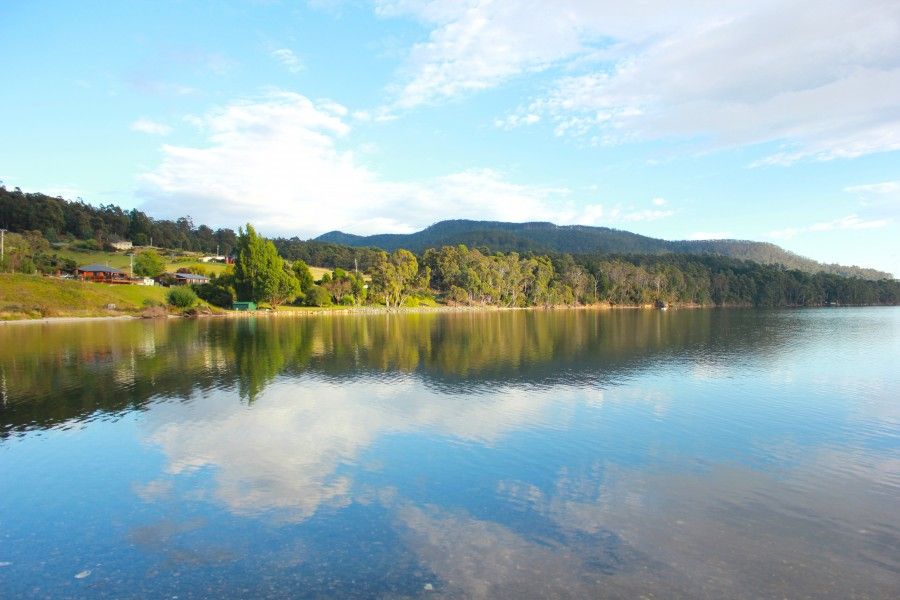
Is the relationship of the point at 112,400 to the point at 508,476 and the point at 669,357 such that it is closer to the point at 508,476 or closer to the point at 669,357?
the point at 508,476

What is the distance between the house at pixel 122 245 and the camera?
151288 mm

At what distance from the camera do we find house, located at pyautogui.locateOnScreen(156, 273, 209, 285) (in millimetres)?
115850

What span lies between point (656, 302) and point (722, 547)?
7102 inches

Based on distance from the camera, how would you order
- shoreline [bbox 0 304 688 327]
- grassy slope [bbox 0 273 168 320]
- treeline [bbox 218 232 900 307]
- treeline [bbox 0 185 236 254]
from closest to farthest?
shoreline [bbox 0 304 688 327] < grassy slope [bbox 0 273 168 320] < treeline [bbox 218 232 900 307] < treeline [bbox 0 185 236 254]

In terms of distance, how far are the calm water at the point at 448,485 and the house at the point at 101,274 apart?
277 feet

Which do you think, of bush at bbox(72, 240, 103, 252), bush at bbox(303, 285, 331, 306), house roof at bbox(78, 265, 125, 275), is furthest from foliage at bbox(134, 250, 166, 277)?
bush at bbox(303, 285, 331, 306)

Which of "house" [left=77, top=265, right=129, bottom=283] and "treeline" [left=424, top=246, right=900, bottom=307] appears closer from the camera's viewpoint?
"house" [left=77, top=265, right=129, bottom=283]

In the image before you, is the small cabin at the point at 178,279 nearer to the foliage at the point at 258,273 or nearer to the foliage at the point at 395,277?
the foliage at the point at 258,273

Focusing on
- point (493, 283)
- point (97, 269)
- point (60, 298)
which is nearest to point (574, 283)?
point (493, 283)

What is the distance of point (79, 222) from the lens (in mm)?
158250

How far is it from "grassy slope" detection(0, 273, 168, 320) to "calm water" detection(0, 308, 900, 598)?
5369 centimetres

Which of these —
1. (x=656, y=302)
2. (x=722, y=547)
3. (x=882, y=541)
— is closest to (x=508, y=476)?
(x=722, y=547)

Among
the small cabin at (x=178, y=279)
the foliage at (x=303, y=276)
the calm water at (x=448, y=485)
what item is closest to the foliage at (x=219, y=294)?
the small cabin at (x=178, y=279)

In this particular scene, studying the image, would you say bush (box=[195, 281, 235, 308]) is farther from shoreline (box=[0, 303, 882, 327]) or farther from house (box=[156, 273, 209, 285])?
house (box=[156, 273, 209, 285])
